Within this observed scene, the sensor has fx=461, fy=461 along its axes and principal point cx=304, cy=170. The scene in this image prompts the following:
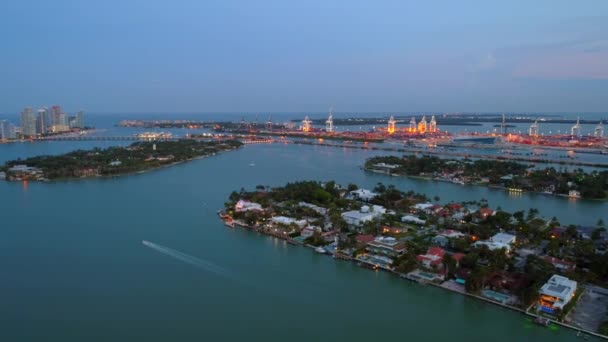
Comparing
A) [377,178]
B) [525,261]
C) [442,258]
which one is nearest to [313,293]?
→ [442,258]

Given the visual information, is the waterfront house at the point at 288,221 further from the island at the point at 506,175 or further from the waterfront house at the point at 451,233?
the island at the point at 506,175

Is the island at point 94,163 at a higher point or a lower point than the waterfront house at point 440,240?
higher

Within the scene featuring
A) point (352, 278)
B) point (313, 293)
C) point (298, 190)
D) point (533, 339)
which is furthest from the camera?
point (298, 190)

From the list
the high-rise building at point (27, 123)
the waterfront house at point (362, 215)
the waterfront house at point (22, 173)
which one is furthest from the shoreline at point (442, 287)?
the high-rise building at point (27, 123)

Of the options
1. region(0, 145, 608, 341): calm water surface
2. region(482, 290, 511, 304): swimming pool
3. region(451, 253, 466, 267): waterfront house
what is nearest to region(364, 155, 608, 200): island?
region(0, 145, 608, 341): calm water surface

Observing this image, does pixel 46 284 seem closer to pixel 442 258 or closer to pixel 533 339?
pixel 442 258
